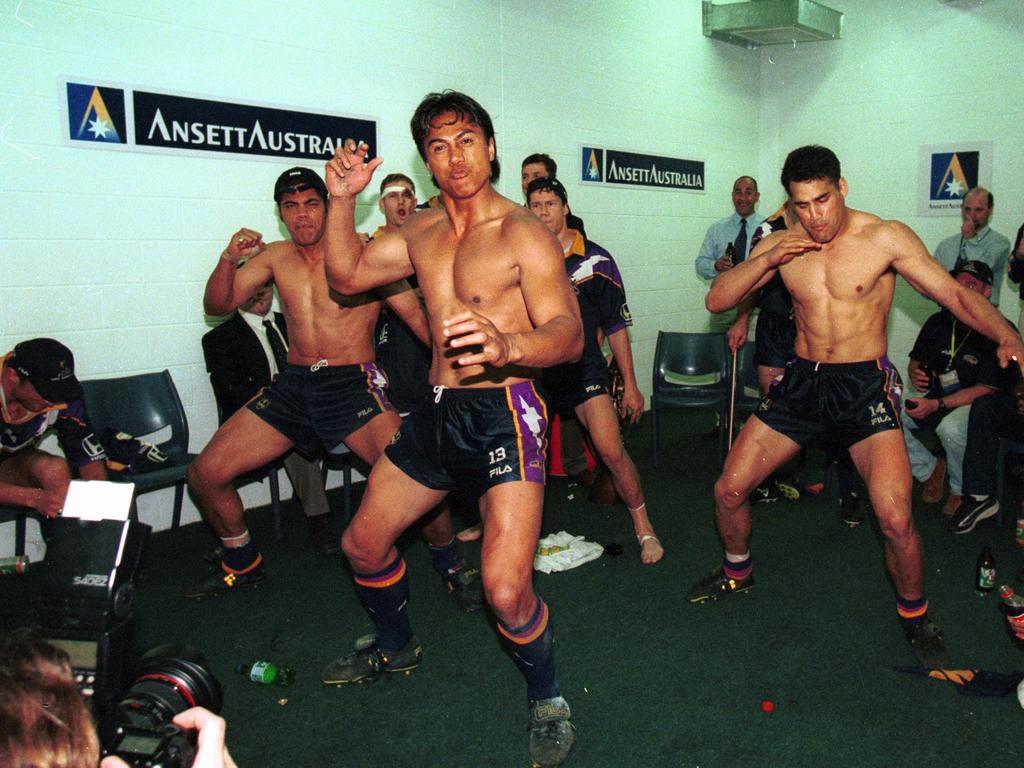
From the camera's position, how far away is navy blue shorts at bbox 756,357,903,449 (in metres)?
3.16

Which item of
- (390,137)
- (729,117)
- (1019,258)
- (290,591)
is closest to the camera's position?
(290,591)

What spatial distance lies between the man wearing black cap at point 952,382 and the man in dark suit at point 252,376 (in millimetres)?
3087

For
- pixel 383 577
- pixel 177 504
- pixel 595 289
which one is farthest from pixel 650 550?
pixel 177 504

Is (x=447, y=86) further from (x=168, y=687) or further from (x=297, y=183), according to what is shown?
(x=168, y=687)

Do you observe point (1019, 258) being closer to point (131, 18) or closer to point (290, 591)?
point (290, 591)

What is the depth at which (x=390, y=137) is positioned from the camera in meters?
5.65

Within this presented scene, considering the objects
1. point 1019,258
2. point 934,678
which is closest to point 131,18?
point 934,678

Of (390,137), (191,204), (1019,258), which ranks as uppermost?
(390,137)

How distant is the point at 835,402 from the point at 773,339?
1.85 meters

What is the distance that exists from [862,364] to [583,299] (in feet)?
4.76

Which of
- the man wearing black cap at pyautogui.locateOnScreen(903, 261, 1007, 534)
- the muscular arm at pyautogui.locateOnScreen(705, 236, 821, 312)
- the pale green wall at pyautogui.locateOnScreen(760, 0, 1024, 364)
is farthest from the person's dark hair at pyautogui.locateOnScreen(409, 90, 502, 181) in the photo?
the pale green wall at pyautogui.locateOnScreen(760, 0, 1024, 364)

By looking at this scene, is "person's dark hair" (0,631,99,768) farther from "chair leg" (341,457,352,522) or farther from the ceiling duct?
the ceiling duct

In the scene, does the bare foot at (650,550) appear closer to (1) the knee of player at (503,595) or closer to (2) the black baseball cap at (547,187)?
(2) the black baseball cap at (547,187)

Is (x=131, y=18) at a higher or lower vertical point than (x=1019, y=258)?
higher
